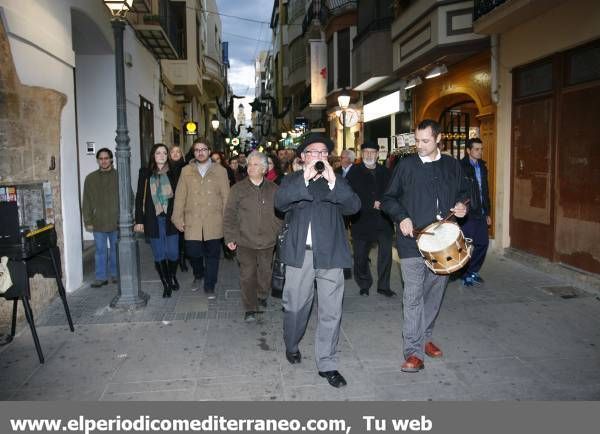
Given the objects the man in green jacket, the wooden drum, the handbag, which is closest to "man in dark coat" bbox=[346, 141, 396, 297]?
the wooden drum

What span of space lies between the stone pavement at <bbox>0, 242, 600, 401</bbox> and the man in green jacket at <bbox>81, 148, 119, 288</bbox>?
0.74 metres

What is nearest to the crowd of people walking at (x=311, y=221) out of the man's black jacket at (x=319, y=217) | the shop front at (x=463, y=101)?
the man's black jacket at (x=319, y=217)

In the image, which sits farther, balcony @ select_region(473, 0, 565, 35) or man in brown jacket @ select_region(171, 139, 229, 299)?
balcony @ select_region(473, 0, 565, 35)

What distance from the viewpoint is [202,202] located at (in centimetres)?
689

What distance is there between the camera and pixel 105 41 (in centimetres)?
1007

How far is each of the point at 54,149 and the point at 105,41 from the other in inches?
162

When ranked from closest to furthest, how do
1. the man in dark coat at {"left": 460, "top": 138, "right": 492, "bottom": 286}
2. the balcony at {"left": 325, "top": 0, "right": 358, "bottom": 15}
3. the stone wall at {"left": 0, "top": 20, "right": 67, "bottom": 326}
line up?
1. the stone wall at {"left": 0, "top": 20, "right": 67, "bottom": 326}
2. the man in dark coat at {"left": 460, "top": 138, "right": 492, "bottom": 286}
3. the balcony at {"left": 325, "top": 0, "right": 358, "bottom": 15}

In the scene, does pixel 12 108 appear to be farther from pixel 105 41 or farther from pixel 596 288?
pixel 596 288

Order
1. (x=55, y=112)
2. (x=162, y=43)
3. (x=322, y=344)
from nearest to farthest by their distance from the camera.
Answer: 1. (x=322, y=344)
2. (x=55, y=112)
3. (x=162, y=43)

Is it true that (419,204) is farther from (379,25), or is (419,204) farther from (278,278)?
(379,25)

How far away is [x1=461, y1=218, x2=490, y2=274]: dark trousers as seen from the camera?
7.39 meters

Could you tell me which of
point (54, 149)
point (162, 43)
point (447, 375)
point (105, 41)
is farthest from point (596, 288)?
point (162, 43)

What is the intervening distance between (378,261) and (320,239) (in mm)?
2952

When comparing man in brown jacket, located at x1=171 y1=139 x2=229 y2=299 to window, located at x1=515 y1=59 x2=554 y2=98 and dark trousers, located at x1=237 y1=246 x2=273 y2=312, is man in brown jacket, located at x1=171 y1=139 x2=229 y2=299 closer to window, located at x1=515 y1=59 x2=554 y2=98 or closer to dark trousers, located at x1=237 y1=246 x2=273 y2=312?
dark trousers, located at x1=237 y1=246 x2=273 y2=312
